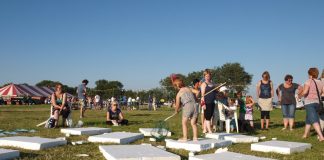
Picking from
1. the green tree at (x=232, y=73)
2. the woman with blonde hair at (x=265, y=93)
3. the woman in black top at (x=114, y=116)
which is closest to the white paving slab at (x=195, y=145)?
the woman with blonde hair at (x=265, y=93)

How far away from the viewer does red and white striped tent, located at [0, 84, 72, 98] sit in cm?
5697

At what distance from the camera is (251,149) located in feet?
25.8

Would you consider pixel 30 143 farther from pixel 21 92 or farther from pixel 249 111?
pixel 21 92

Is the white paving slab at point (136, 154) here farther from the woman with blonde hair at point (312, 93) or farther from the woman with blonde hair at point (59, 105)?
the woman with blonde hair at point (59, 105)

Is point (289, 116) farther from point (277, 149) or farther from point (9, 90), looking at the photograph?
point (9, 90)

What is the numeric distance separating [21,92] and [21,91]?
396 mm

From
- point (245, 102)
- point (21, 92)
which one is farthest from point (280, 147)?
point (21, 92)

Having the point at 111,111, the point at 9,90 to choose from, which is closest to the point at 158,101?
the point at 9,90

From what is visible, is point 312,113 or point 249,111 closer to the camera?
point 312,113

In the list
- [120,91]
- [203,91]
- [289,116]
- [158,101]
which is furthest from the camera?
[158,101]

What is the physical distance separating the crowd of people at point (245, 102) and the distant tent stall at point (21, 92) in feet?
154

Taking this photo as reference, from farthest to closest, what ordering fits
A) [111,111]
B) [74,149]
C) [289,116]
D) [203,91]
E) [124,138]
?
[111,111]
[289,116]
[203,91]
[124,138]
[74,149]

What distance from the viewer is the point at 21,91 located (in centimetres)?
5975

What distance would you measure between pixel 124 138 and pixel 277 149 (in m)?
3.36
